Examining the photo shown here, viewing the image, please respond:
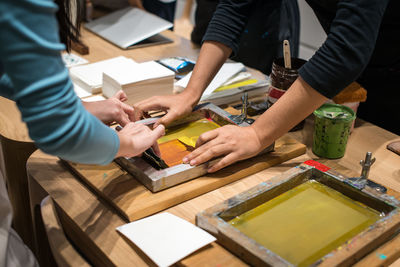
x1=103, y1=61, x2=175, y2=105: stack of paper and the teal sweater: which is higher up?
the teal sweater

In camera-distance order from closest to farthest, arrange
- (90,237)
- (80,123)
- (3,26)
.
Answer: (3,26)
(80,123)
(90,237)

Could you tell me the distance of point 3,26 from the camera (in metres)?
0.51

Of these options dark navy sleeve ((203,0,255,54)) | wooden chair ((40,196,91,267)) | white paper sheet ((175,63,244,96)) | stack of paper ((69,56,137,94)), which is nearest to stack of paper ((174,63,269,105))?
white paper sheet ((175,63,244,96))

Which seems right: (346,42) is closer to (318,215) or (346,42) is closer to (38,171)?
(318,215)

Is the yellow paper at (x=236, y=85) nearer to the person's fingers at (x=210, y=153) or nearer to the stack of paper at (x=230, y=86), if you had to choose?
the stack of paper at (x=230, y=86)

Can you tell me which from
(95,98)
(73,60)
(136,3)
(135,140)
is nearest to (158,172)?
(135,140)

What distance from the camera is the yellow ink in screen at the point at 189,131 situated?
108cm

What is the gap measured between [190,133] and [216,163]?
0.64 ft

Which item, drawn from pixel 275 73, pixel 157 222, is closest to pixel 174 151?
pixel 157 222

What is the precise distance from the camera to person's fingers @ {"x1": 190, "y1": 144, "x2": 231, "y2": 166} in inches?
36.9

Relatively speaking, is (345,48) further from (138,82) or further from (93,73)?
(93,73)

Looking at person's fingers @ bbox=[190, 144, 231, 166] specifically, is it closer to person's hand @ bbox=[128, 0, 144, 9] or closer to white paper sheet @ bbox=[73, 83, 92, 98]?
white paper sheet @ bbox=[73, 83, 92, 98]

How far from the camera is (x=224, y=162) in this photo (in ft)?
3.10

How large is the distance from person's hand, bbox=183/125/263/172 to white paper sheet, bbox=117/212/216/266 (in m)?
0.17
